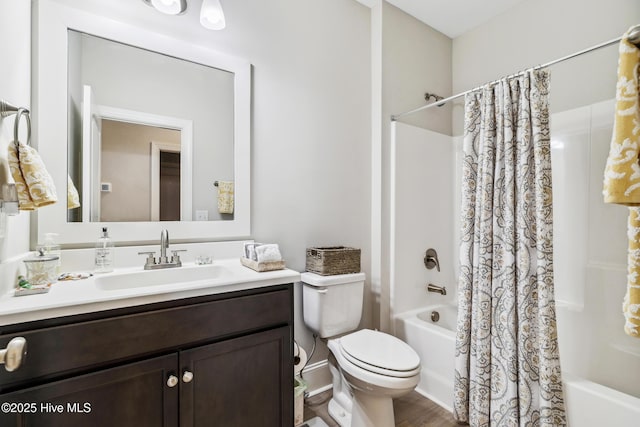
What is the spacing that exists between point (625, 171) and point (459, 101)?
6.66ft

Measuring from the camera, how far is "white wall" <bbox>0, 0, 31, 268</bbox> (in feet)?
3.15

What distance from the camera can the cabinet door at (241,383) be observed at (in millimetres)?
1060

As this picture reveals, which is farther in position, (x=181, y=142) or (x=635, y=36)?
(x=181, y=142)

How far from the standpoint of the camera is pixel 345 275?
1.75 metres

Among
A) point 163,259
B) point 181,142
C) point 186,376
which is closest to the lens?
point 186,376

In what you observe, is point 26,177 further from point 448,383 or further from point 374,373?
point 448,383

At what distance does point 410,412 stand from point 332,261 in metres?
1.00

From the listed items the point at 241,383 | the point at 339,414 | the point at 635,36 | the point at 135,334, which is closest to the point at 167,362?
the point at 135,334

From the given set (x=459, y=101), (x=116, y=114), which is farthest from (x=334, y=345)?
(x=459, y=101)

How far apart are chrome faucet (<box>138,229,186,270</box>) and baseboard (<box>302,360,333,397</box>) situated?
1052 millimetres

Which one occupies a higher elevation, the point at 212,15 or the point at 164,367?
the point at 212,15

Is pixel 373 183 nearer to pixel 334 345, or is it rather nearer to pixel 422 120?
pixel 422 120

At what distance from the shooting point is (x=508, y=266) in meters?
1.43

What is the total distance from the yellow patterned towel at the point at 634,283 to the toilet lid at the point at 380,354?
2.63 feet
